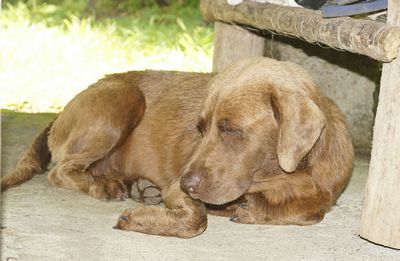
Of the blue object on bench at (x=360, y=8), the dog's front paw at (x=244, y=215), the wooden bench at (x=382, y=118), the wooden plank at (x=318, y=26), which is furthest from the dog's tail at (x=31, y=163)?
the blue object on bench at (x=360, y=8)

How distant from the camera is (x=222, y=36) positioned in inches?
282

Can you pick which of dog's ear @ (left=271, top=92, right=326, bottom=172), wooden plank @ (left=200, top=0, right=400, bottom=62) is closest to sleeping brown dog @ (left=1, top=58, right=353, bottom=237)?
dog's ear @ (left=271, top=92, right=326, bottom=172)

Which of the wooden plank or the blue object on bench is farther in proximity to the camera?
the blue object on bench

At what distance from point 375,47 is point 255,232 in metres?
1.24

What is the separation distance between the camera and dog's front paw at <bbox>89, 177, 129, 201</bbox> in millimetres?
5203

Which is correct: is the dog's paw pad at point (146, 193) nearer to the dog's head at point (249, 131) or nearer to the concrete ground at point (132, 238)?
the concrete ground at point (132, 238)

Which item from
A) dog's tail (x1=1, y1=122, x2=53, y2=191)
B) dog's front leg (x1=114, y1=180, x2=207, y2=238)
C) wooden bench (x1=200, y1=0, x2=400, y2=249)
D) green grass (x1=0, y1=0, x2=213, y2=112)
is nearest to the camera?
wooden bench (x1=200, y1=0, x2=400, y2=249)

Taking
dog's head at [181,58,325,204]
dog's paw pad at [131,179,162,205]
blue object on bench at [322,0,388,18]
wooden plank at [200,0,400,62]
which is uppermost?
blue object on bench at [322,0,388,18]

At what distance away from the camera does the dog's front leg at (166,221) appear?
4.41 m

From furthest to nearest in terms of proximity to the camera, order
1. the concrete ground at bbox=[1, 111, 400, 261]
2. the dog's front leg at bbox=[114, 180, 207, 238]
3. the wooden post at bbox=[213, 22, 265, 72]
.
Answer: the wooden post at bbox=[213, 22, 265, 72]
the dog's front leg at bbox=[114, 180, 207, 238]
the concrete ground at bbox=[1, 111, 400, 261]

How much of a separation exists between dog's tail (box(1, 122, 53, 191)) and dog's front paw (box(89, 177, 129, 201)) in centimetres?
50

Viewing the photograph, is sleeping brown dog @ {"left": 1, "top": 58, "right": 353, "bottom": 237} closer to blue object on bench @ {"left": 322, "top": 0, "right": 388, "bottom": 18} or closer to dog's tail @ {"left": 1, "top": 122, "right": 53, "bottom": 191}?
dog's tail @ {"left": 1, "top": 122, "right": 53, "bottom": 191}

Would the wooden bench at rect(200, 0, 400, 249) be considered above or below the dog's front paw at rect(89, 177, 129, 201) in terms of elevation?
above

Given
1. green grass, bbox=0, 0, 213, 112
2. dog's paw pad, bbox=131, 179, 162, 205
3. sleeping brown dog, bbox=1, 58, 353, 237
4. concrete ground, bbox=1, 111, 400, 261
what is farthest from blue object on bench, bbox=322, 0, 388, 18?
green grass, bbox=0, 0, 213, 112
